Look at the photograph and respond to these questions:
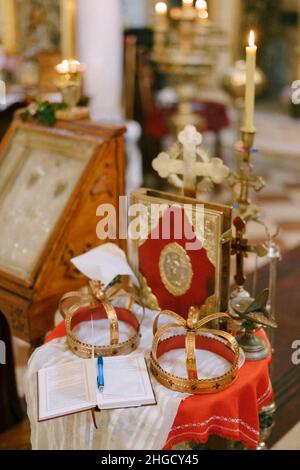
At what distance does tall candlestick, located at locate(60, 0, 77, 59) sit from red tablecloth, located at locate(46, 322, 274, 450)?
459 centimetres

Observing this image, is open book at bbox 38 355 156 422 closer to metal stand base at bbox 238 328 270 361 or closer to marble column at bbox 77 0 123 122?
metal stand base at bbox 238 328 270 361

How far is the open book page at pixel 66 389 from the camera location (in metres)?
1.63

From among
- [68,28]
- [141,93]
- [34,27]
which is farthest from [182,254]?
[34,27]

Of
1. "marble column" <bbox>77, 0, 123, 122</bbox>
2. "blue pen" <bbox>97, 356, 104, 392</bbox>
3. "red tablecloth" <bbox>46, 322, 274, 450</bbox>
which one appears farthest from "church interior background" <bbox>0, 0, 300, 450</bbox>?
"blue pen" <bbox>97, 356, 104, 392</bbox>

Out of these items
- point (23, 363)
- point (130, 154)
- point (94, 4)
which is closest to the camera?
point (23, 363)

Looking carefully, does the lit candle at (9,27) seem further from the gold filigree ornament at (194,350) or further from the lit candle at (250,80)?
the gold filigree ornament at (194,350)

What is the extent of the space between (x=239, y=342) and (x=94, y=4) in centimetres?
423

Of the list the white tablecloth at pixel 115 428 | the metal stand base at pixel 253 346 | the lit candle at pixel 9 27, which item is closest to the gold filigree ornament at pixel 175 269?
the metal stand base at pixel 253 346

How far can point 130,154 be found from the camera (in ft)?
19.0

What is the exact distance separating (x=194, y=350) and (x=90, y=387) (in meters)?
0.30

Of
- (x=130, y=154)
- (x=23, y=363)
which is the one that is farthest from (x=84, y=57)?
(x=23, y=363)

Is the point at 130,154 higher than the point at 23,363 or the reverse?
higher

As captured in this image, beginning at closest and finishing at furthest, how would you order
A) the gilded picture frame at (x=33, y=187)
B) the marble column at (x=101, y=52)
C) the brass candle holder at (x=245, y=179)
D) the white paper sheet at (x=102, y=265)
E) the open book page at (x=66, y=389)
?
the open book page at (x=66, y=389) → the white paper sheet at (x=102, y=265) → the brass candle holder at (x=245, y=179) → the gilded picture frame at (x=33, y=187) → the marble column at (x=101, y=52)

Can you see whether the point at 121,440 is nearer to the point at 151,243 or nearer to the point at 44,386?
the point at 44,386
